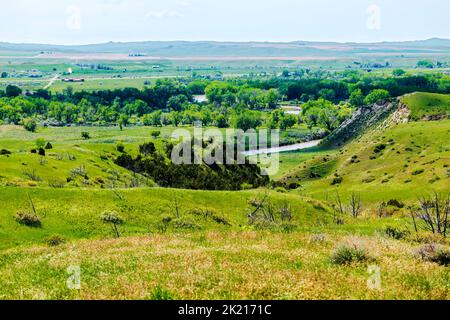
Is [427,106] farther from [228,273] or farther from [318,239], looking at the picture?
[228,273]

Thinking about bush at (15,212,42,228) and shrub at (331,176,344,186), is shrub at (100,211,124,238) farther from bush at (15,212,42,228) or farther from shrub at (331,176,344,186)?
shrub at (331,176,344,186)

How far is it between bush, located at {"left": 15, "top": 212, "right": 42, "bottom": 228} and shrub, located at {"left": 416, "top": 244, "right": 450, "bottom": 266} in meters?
32.2

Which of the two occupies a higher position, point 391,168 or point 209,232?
point 209,232

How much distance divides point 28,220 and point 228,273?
3036cm

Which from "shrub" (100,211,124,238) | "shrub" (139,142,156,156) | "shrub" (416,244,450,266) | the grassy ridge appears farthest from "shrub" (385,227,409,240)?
"shrub" (139,142,156,156)

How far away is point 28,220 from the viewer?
41.2m

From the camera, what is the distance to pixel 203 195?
5900cm

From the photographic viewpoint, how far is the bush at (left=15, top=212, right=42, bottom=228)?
40.9 meters

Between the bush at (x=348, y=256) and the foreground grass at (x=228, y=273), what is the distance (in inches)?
13.2

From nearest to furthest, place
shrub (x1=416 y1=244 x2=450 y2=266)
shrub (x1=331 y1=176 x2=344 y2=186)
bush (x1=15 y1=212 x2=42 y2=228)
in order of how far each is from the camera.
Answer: shrub (x1=416 y1=244 x2=450 y2=266) → bush (x1=15 y1=212 x2=42 y2=228) → shrub (x1=331 y1=176 x2=344 y2=186)

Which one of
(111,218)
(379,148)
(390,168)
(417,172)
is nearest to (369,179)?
(390,168)

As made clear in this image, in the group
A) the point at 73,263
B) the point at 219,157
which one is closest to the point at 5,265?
the point at 73,263
